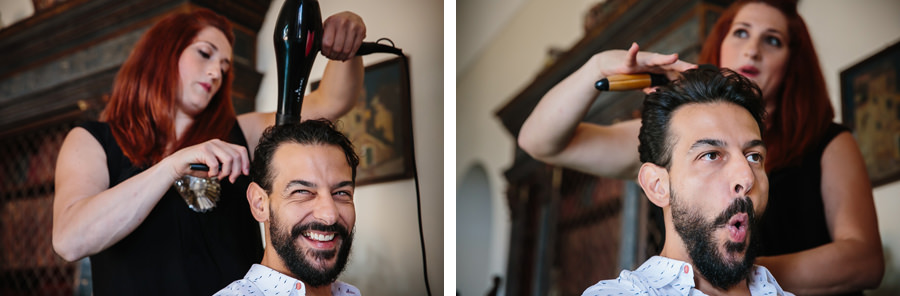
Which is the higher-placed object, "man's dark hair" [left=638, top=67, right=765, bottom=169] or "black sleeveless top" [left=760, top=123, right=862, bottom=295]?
"man's dark hair" [left=638, top=67, right=765, bottom=169]

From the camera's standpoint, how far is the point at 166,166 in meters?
1.89

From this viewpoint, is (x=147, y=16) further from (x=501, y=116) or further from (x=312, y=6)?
(x=501, y=116)

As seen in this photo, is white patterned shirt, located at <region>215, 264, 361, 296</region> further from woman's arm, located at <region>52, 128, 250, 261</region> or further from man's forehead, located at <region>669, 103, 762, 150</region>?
man's forehead, located at <region>669, 103, 762, 150</region>

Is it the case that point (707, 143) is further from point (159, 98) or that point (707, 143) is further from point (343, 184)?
point (159, 98)

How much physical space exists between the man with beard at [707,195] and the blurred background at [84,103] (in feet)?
1.83

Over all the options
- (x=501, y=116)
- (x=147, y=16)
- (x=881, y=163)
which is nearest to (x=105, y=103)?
(x=147, y=16)

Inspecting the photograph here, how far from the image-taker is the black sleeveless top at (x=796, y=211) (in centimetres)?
217

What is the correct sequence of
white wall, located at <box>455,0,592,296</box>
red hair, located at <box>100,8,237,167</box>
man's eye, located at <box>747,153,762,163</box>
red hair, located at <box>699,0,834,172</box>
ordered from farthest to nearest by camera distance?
white wall, located at <box>455,0,592,296</box> < red hair, located at <box>699,0,834,172</box> < red hair, located at <box>100,8,237,167</box> < man's eye, located at <box>747,153,762,163</box>

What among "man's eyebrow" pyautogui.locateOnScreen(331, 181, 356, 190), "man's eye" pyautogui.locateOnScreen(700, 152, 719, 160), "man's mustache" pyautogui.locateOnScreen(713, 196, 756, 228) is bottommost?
"man's mustache" pyautogui.locateOnScreen(713, 196, 756, 228)

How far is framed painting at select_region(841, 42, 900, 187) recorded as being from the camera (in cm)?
227

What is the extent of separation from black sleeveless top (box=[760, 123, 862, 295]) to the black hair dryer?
3.78 ft

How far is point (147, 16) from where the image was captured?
2.11 m

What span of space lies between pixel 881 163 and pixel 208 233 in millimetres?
1661

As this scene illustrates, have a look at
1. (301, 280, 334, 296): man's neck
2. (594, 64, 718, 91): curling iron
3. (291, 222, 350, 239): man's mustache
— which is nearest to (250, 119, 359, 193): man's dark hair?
(291, 222, 350, 239): man's mustache
